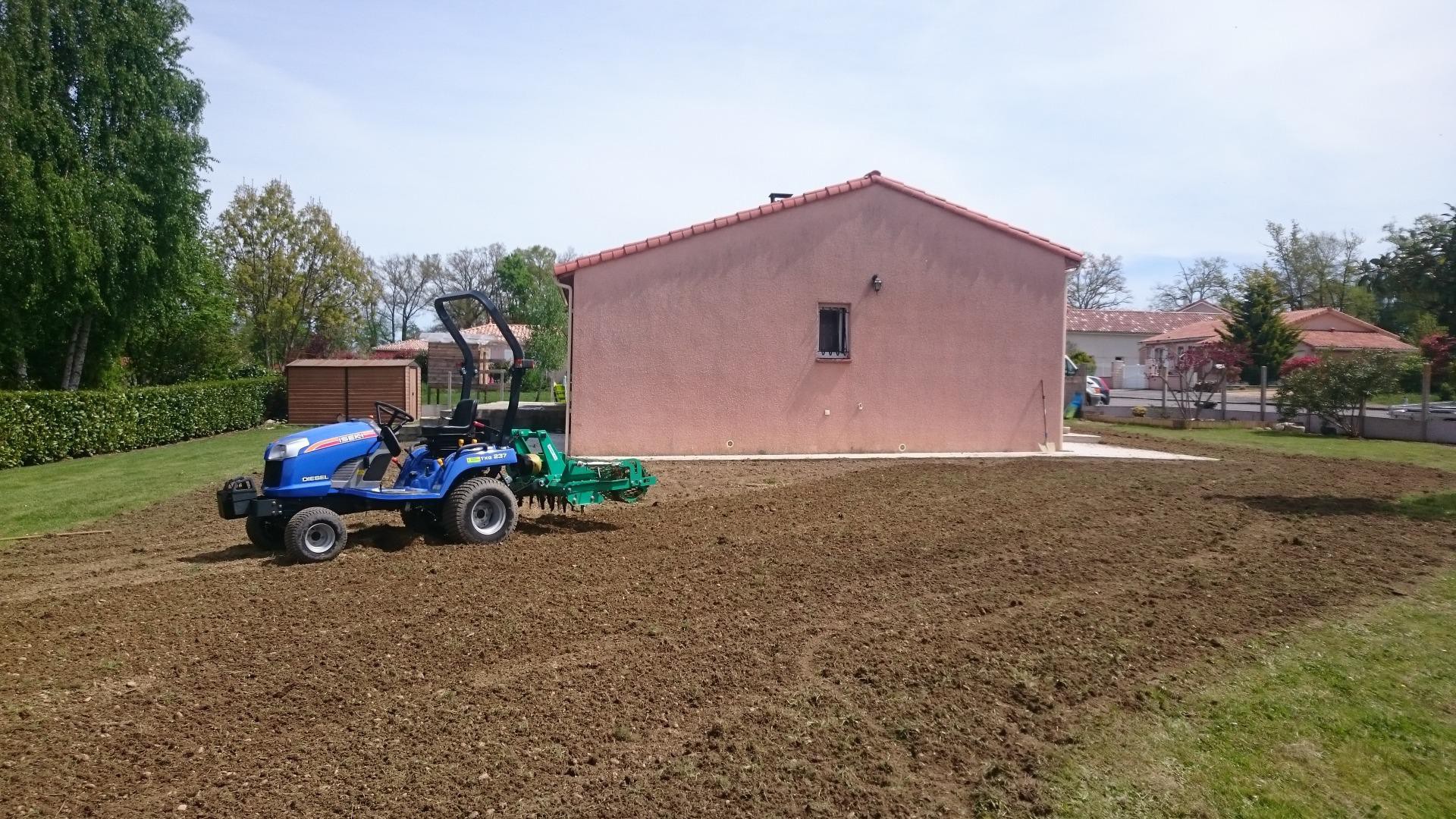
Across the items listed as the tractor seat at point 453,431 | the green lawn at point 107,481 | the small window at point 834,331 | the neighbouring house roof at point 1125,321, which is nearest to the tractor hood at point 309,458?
the tractor seat at point 453,431

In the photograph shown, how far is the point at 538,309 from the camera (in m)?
42.7

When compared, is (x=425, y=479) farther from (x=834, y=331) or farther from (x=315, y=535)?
(x=834, y=331)

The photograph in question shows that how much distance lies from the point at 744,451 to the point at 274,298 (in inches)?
1114

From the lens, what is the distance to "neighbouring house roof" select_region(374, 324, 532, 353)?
40.4 m

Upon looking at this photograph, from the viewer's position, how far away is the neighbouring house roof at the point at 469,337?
40431mm

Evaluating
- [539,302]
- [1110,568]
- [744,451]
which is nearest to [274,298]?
[539,302]

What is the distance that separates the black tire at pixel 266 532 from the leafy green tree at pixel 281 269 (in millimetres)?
31179

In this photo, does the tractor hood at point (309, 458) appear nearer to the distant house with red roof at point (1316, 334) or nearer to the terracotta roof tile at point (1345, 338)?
the distant house with red roof at point (1316, 334)

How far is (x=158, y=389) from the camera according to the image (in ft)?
69.1

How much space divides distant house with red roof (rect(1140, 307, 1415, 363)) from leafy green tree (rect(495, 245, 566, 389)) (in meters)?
26.7

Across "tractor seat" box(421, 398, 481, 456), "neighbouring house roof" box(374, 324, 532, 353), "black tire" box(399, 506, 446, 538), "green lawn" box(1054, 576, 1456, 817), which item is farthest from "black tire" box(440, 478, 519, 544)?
"neighbouring house roof" box(374, 324, 532, 353)

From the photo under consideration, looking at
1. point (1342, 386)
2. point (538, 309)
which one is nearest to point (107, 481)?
point (1342, 386)

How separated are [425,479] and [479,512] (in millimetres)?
560

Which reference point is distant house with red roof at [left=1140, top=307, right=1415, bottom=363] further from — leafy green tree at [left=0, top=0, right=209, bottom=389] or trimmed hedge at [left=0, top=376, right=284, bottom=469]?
leafy green tree at [left=0, top=0, right=209, bottom=389]
